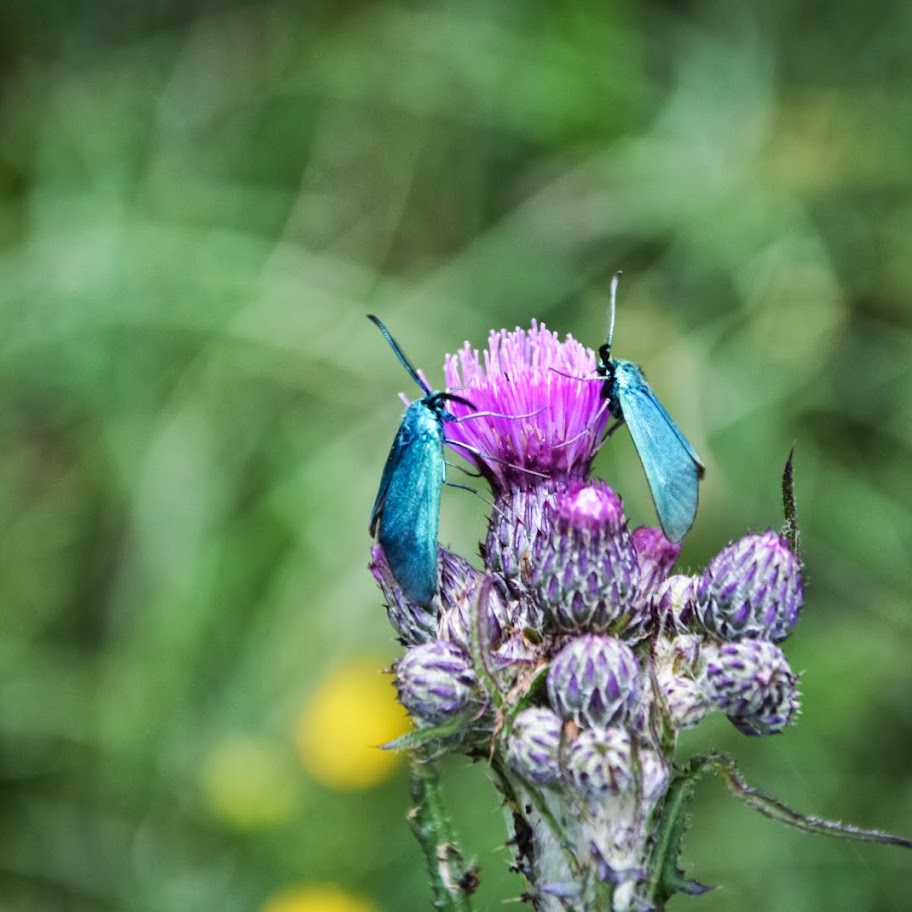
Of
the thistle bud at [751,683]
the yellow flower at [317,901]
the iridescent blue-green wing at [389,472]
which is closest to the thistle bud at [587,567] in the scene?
the thistle bud at [751,683]

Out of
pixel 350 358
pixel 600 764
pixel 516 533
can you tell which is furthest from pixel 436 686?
pixel 350 358

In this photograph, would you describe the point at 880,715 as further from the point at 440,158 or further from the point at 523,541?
the point at 440,158

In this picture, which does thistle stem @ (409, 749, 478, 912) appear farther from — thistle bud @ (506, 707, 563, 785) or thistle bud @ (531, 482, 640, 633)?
thistle bud @ (531, 482, 640, 633)

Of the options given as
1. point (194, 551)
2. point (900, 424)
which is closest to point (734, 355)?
point (900, 424)

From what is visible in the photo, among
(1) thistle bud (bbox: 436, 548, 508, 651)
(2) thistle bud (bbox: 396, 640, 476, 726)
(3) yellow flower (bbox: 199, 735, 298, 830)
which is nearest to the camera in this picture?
(2) thistle bud (bbox: 396, 640, 476, 726)

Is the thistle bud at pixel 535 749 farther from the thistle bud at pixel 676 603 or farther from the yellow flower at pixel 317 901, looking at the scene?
the yellow flower at pixel 317 901

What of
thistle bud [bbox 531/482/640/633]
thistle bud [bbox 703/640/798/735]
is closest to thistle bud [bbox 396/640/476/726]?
thistle bud [bbox 531/482/640/633]
